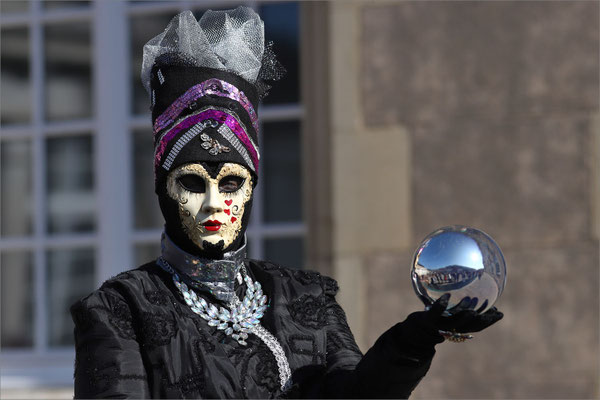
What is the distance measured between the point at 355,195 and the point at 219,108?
1.69 meters

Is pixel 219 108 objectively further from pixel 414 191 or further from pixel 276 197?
pixel 276 197

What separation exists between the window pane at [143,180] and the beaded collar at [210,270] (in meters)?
2.28

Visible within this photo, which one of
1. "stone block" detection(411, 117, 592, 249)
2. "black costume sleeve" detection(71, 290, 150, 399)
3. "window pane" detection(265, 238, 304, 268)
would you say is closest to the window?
"window pane" detection(265, 238, 304, 268)

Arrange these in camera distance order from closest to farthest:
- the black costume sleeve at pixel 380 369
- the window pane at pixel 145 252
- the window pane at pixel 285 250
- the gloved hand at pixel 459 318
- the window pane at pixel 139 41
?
the gloved hand at pixel 459 318, the black costume sleeve at pixel 380 369, the window pane at pixel 285 250, the window pane at pixel 145 252, the window pane at pixel 139 41

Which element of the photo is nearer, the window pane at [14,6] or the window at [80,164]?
the window at [80,164]

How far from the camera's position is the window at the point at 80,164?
4.68 m

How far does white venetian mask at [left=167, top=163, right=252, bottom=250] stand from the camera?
2.50 metres

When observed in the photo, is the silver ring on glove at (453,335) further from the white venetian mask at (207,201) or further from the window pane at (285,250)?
the window pane at (285,250)

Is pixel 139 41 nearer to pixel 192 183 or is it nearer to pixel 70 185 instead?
pixel 70 185

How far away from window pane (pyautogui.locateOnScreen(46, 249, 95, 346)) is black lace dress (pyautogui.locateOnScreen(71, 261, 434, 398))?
7.74 ft

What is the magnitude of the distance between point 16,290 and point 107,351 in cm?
278

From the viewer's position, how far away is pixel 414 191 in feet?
13.6

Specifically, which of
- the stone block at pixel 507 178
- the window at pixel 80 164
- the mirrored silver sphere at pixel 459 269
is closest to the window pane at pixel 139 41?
the window at pixel 80 164

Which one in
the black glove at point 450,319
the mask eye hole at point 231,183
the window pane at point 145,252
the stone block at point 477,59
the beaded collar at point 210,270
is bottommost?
the window pane at point 145,252
